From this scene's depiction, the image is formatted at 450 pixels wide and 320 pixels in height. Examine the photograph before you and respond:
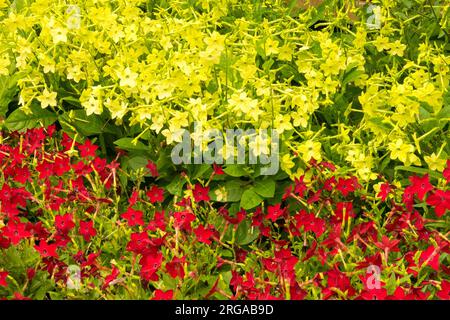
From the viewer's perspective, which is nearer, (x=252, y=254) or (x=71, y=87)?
(x=252, y=254)

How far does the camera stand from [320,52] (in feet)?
14.3

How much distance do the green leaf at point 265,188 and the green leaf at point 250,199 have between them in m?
0.02

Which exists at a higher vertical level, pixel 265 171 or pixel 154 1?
pixel 154 1

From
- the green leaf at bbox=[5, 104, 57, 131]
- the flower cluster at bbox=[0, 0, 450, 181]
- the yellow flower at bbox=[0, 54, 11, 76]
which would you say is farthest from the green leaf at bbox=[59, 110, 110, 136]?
the yellow flower at bbox=[0, 54, 11, 76]

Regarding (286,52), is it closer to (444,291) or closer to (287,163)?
(287,163)

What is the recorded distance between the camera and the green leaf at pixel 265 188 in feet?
11.6

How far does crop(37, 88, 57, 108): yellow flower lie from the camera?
4070mm

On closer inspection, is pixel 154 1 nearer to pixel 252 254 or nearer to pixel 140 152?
pixel 140 152

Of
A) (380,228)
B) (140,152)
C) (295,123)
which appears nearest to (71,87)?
(140,152)

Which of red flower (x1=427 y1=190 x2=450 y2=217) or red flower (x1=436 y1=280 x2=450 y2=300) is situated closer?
red flower (x1=436 y1=280 x2=450 y2=300)

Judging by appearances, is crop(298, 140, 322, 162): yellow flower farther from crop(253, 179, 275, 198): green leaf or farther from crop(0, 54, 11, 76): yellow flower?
crop(0, 54, 11, 76): yellow flower

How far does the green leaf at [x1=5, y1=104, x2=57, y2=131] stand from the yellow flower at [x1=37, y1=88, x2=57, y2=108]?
7.3 inches

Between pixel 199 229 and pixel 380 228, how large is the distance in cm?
71

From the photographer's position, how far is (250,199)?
355 cm
